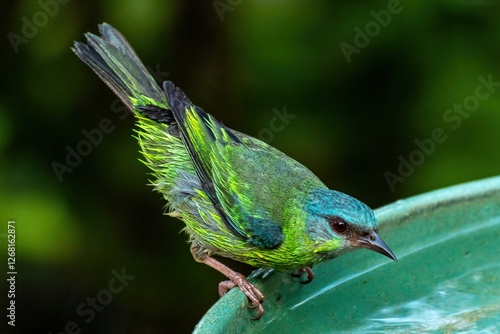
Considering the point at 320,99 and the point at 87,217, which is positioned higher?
the point at 87,217

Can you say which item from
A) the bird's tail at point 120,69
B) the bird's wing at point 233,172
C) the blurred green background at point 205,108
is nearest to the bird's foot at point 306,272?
the bird's wing at point 233,172

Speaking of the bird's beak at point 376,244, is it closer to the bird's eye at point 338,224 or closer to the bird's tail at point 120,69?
the bird's eye at point 338,224

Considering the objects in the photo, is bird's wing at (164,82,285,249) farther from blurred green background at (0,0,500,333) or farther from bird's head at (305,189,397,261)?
blurred green background at (0,0,500,333)

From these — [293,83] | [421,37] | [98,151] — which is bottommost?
[421,37]

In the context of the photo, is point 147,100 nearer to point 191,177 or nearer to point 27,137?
point 191,177

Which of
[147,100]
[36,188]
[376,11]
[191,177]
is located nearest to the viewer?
[191,177]

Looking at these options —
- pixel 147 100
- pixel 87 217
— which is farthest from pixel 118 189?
pixel 147 100
